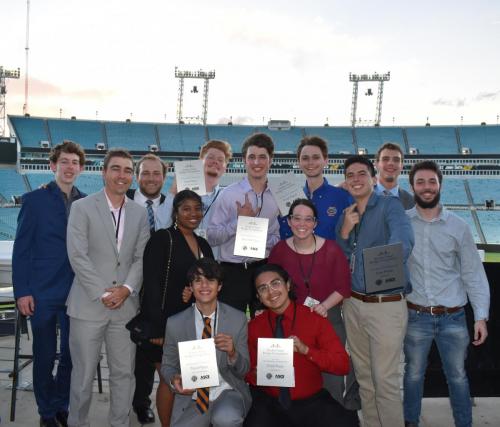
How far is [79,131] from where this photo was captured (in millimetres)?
38062

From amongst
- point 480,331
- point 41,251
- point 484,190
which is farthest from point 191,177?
point 484,190

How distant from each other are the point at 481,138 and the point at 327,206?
40.2 meters

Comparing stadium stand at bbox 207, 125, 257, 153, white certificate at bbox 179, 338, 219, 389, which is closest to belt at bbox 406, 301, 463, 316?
white certificate at bbox 179, 338, 219, 389

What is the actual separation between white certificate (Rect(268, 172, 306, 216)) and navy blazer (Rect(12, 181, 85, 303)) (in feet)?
5.11

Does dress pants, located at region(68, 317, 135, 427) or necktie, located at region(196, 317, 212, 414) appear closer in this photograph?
necktie, located at region(196, 317, 212, 414)

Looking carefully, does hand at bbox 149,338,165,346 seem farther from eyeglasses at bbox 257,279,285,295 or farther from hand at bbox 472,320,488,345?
hand at bbox 472,320,488,345

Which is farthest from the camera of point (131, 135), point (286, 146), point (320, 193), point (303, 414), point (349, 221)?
point (131, 135)

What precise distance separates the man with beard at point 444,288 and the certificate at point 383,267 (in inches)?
17.6

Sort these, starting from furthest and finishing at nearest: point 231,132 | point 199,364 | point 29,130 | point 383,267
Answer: point 231,132, point 29,130, point 383,267, point 199,364

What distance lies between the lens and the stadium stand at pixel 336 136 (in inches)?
1535

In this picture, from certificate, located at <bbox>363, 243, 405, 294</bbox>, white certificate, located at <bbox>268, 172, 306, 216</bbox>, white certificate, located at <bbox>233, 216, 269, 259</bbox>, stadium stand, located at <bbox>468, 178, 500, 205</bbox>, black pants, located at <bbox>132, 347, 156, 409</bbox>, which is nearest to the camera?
certificate, located at <bbox>363, 243, 405, 294</bbox>

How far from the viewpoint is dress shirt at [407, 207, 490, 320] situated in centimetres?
327

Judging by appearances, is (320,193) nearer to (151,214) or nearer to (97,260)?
(151,214)

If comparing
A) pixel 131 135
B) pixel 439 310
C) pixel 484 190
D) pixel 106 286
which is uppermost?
pixel 131 135
